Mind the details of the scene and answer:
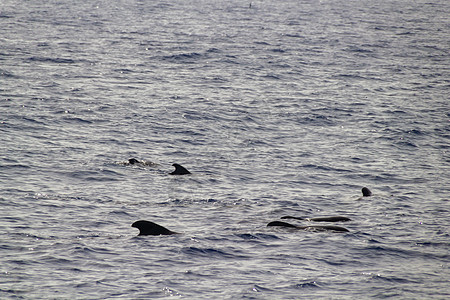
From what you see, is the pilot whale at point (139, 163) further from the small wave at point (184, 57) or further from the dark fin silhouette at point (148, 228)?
the small wave at point (184, 57)

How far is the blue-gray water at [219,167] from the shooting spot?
15312 mm

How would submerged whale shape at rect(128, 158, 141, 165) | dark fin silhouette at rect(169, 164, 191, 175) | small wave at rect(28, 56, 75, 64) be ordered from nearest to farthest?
dark fin silhouette at rect(169, 164, 191, 175), submerged whale shape at rect(128, 158, 141, 165), small wave at rect(28, 56, 75, 64)

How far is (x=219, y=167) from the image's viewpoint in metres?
25.1

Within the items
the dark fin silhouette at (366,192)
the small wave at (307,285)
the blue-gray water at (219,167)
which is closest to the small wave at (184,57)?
the blue-gray water at (219,167)

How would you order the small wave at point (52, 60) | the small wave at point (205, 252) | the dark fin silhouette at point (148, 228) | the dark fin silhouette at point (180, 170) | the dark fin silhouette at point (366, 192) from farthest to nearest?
the small wave at point (52, 60), the dark fin silhouette at point (180, 170), the dark fin silhouette at point (366, 192), the dark fin silhouette at point (148, 228), the small wave at point (205, 252)

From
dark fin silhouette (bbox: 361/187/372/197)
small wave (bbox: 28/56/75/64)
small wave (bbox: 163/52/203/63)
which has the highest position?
small wave (bbox: 28/56/75/64)

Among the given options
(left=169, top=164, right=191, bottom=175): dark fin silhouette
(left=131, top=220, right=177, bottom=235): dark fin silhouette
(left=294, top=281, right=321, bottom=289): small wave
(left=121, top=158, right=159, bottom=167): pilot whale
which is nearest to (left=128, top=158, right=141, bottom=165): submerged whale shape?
(left=121, top=158, right=159, bottom=167): pilot whale

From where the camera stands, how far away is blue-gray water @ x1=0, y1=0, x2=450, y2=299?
15312 mm

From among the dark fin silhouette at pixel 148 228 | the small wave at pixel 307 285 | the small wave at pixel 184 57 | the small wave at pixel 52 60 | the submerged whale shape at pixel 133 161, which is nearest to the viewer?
the small wave at pixel 307 285

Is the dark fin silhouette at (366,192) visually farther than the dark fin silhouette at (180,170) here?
No

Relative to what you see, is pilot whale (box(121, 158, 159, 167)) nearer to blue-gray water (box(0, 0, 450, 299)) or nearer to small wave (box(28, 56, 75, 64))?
blue-gray water (box(0, 0, 450, 299))

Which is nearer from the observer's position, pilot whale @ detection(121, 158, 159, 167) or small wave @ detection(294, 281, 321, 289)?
small wave @ detection(294, 281, 321, 289)

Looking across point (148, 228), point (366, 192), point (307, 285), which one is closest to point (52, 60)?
point (366, 192)

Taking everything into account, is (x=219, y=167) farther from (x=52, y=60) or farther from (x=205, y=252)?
(x=52, y=60)
